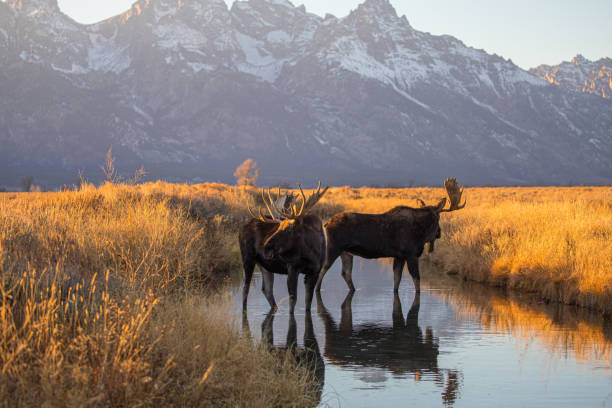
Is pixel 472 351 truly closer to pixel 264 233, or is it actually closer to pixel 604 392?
pixel 604 392

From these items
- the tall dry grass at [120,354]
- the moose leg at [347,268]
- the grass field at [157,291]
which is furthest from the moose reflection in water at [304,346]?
the moose leg at [347,268]

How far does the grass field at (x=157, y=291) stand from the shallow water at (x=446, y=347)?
86 cm

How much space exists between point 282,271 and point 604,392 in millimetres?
5891

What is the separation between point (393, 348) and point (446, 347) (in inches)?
32.5

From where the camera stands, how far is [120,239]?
15273 millimetres

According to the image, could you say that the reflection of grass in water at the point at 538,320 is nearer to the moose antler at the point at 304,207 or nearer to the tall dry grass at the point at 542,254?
the tall dry grass at the point at 542,254

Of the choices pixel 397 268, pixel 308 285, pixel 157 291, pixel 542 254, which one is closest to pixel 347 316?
pixel 308 285

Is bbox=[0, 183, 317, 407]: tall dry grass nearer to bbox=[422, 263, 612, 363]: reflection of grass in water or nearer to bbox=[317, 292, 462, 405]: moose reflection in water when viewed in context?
bbox=[317, 292, 462, 405]: moose reflection in water

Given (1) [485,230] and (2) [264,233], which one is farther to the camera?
(1) [485,230]

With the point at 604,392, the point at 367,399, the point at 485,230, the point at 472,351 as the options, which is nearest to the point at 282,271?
the point at 472,351

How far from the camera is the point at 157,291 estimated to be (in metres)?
9.80

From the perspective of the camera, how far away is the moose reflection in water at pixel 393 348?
9852 mm

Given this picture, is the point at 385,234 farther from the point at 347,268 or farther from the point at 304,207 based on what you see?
the point at 304,207

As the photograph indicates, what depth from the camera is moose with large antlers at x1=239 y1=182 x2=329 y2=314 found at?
41.1 feet
